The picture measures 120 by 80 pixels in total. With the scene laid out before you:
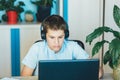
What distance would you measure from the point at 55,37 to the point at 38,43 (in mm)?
233

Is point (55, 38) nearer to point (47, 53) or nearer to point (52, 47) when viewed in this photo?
point (52, 47)

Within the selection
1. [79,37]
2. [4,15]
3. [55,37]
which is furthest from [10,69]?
[55,37]

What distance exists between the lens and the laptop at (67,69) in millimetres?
1405

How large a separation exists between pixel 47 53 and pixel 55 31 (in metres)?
0.24

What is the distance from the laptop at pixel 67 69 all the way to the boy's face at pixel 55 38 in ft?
1.92

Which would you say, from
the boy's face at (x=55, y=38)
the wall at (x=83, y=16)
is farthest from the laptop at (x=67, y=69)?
the wall at (x=83, y=16)

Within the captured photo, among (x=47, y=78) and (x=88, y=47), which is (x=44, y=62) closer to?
(x=47, y=78)

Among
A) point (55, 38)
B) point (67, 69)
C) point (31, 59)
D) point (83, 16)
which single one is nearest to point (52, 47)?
point (55, 38)

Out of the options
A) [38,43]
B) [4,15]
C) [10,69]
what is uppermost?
[4,15]

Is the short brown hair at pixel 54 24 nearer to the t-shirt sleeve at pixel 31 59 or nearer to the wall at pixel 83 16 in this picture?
the t-shirt sleeve at pixel 31 59

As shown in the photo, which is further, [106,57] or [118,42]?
[106,57]

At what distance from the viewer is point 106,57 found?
73.1 inches

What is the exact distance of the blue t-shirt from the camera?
210 cm

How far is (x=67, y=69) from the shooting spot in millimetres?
1419
